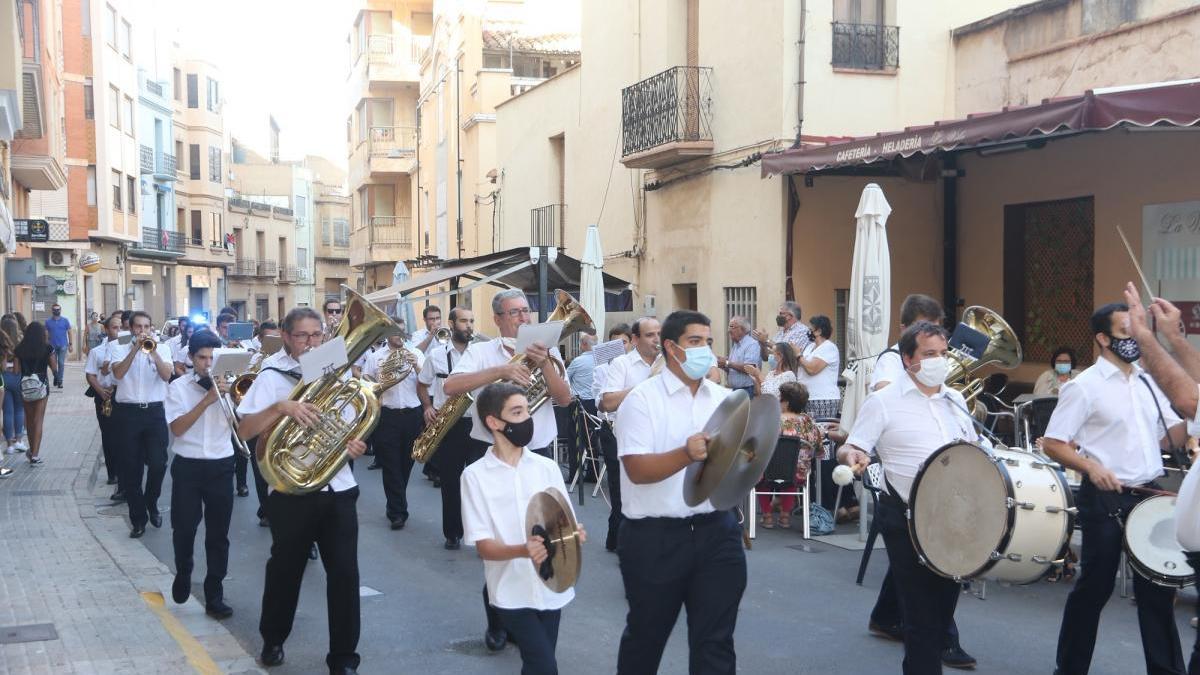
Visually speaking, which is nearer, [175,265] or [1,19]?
[1,19]

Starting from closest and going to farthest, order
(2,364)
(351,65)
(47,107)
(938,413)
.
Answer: (938,413) → (2,364) → (47,107) → (351,65)

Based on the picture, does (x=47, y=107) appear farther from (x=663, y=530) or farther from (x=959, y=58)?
(x=663, y=530)

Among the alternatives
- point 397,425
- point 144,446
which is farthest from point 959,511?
point 144,446

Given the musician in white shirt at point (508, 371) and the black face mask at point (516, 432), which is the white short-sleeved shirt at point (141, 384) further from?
the black face mask at point (516, 432)

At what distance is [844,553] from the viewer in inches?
364

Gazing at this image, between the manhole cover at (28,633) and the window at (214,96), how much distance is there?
190 feet

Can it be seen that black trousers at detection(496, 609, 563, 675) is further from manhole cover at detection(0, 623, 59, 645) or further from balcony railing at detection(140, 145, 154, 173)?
balcony railing at detection(140, 145, 154, 173)

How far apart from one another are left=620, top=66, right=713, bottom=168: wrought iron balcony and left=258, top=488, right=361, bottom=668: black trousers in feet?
39.1

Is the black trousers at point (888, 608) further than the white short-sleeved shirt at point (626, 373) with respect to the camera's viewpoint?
No

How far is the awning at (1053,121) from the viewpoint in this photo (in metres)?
9.16

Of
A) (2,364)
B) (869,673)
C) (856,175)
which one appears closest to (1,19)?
(2,364)

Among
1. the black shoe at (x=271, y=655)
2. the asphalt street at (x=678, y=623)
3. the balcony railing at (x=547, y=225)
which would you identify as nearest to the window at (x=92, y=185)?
the balcony railing at (x=547, y=225)

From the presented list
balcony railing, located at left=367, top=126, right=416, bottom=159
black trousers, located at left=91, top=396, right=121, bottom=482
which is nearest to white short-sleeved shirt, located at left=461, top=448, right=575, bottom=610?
black trousers, located at left=91, top=396, right=121, bottom=482

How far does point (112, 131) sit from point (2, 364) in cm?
3160
